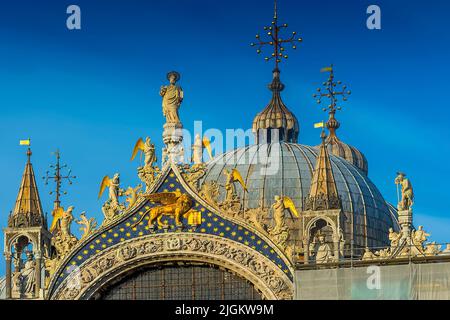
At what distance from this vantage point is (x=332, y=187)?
2483 inches

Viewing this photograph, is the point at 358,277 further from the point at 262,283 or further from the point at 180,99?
the point at 180,99

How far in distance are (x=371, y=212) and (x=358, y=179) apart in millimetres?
1392

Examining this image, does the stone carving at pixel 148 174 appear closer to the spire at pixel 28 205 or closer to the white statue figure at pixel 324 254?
the spire at pixel 28 205

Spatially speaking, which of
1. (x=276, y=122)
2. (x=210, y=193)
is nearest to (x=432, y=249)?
(x=210, y=193)

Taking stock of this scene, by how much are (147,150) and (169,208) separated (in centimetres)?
209

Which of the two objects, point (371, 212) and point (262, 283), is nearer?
point (262, 283)

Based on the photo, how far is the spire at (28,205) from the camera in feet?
209

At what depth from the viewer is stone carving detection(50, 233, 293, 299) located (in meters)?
62.1

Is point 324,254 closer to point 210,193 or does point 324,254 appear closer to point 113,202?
point 210,193

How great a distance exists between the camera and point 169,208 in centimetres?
6328

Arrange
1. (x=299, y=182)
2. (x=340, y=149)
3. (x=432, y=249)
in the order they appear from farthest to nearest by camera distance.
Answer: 1. (x=340, y=149)
2. (x=299, y=182)
3. (x=432, y=249)
